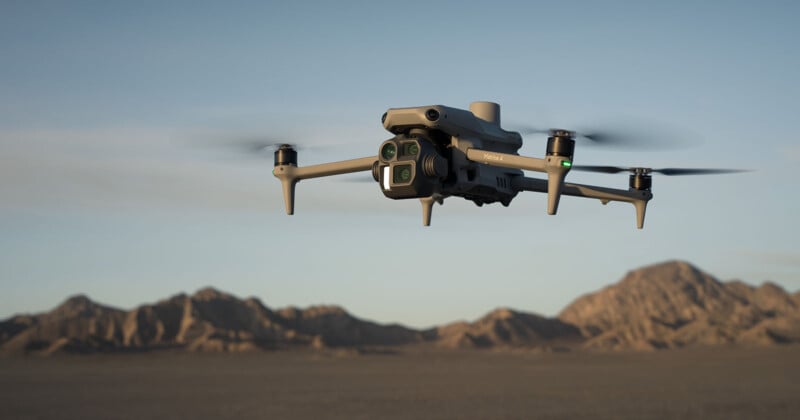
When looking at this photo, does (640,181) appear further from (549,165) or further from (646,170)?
(549,165)

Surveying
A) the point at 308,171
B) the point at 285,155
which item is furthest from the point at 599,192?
the point at 285,155

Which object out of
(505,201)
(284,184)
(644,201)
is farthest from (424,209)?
(644,201)

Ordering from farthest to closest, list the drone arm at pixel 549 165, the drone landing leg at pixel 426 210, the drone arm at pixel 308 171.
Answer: the drone landing leg at pixel 426 210 < the drone arm at pixel 308 171 < the drone arm at pixel 549 165

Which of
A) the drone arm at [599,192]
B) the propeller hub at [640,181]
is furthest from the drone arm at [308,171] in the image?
the propeller hub at [640,181]

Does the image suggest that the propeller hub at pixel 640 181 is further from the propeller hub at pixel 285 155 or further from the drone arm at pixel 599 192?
the propeller hub at pixel 285 155

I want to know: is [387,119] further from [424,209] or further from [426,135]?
[424,209]

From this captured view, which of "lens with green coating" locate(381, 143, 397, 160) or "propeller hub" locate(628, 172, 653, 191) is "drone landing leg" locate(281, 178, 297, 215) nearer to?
"lens with green coating" locate(381, 143, 397, 160)
